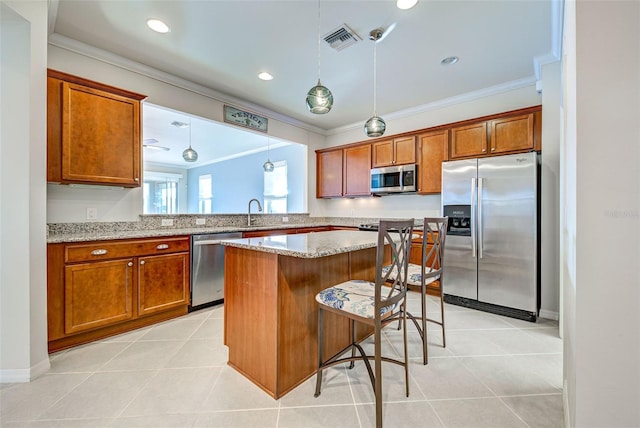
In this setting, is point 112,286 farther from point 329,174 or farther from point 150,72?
point 329,174

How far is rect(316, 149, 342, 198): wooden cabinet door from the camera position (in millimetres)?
5109

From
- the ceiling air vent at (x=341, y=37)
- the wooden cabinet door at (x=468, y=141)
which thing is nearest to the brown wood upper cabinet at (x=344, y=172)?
the wooden cabinet door at (x=468, y=141)

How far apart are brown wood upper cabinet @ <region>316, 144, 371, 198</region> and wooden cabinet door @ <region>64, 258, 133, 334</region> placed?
11.4 ft

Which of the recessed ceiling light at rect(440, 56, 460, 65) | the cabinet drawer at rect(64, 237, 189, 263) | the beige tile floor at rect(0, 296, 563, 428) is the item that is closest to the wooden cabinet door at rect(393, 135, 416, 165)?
the recessed ceiling light at rect(440, 56, 460, 65)

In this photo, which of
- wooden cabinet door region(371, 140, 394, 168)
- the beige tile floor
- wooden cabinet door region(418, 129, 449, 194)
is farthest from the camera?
wooden cabinet door region(371, 140, 394, 168)

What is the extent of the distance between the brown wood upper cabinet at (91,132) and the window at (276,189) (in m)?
3.71

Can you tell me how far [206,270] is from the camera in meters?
3.20

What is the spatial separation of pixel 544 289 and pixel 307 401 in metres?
2.82

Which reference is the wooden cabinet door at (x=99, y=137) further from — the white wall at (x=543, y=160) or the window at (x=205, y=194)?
the window at (x=205, y=194)

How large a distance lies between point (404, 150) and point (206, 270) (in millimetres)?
3313

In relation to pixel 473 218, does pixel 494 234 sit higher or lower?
lower

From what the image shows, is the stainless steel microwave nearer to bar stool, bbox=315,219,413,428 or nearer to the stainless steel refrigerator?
the stainless steel refrigerator

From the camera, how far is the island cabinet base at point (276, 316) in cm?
167

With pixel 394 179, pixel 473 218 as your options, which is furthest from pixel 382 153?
pixel 473 218
